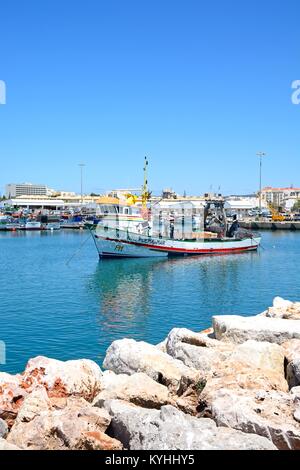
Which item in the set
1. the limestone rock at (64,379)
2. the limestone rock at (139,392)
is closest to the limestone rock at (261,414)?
the limestone rock at (139,392)

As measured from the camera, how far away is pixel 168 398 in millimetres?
7680

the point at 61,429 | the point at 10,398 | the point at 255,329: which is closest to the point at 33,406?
the point at 10,398

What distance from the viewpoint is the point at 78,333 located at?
56.4ft

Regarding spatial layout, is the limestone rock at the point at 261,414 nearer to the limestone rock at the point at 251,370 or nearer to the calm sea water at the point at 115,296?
the limestone rock at the point at 251,370

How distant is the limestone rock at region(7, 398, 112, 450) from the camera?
6.31 metres

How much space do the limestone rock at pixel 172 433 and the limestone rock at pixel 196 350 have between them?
241 centimetres

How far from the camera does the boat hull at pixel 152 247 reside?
128ft

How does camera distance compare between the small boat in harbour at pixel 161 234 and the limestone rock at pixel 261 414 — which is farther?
the small boat in harbour at pixel 161 234

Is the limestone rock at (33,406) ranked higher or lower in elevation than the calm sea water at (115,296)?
higher

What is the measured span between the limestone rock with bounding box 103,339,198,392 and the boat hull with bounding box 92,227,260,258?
28.8 m

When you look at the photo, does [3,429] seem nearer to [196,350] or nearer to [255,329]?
[196,350]

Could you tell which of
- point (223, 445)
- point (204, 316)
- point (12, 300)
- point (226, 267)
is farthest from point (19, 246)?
point (223, 445)

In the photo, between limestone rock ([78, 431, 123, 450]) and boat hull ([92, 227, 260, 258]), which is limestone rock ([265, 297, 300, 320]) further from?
boat hull ([92, 227, 260, 258])

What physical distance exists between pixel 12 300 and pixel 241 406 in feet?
59.4
